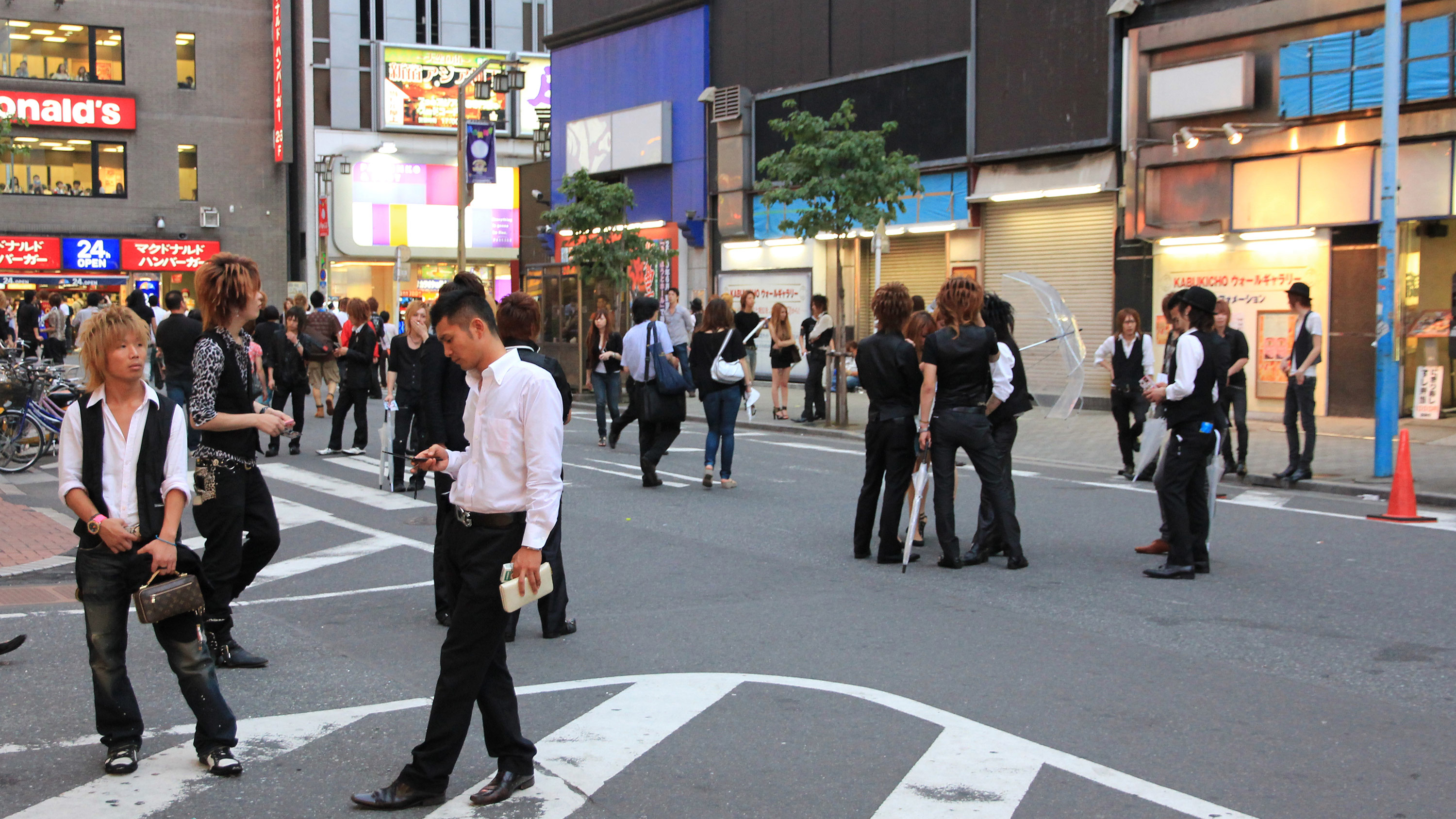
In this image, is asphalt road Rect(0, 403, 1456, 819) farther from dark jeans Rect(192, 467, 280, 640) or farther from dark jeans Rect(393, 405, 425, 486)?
dark jeans Rect(393, 405, 425, 486)

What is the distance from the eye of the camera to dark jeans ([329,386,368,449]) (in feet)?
48.5

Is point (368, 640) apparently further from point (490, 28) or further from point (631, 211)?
point (490, 28)

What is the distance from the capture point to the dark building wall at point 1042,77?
20312 millimetres

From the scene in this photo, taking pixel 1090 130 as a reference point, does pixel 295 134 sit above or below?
above

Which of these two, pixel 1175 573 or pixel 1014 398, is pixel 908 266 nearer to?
pixel 1014 398

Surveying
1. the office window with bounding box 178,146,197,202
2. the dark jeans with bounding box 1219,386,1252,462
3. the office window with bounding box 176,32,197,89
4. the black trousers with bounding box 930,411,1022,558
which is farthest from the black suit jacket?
the office window with bounding box 176,32,197,89

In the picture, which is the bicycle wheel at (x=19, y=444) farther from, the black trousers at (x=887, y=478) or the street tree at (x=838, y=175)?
the black trousers at (x=887, y=478)

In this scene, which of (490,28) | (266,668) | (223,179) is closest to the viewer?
(266,668)

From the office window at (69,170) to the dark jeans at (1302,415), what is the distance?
45.3 meters

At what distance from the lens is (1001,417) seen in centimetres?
886

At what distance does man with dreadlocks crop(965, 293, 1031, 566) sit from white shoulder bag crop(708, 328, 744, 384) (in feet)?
11.2

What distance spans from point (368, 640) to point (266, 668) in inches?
25.1

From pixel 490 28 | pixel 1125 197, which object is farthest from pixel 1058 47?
pixel 490 28

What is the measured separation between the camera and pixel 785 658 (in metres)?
6.20
